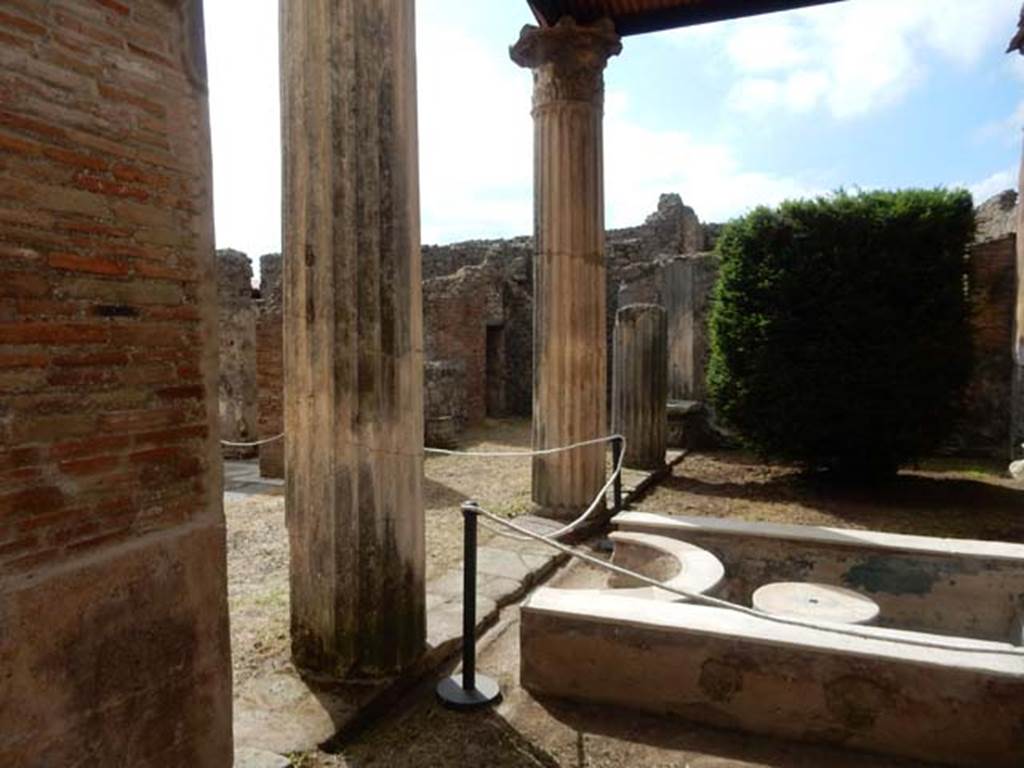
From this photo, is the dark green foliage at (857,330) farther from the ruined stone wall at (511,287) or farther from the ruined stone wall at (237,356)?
the ruined stone wall at (237,356)

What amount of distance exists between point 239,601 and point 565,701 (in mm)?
2124

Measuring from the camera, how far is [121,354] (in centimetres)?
183

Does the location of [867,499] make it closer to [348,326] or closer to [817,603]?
[817,603]

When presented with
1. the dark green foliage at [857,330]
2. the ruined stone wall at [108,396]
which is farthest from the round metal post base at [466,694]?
the dark green foliage at [857,330]

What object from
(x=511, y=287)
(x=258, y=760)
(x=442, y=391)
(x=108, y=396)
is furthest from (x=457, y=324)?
(x=108, y=396)

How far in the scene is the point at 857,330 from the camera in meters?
7.48

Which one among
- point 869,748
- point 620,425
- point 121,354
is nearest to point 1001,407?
point 620,425

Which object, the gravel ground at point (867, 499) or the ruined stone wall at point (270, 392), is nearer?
the gravel ground at point (867, 499)

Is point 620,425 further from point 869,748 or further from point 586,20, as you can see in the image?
point 869,748

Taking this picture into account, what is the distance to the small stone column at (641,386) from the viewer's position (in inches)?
334

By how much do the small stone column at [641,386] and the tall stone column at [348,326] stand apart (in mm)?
5730

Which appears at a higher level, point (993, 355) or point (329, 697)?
point (993, 355)

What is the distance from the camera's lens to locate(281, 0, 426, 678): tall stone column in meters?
2.92

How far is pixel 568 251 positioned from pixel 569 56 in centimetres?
166
